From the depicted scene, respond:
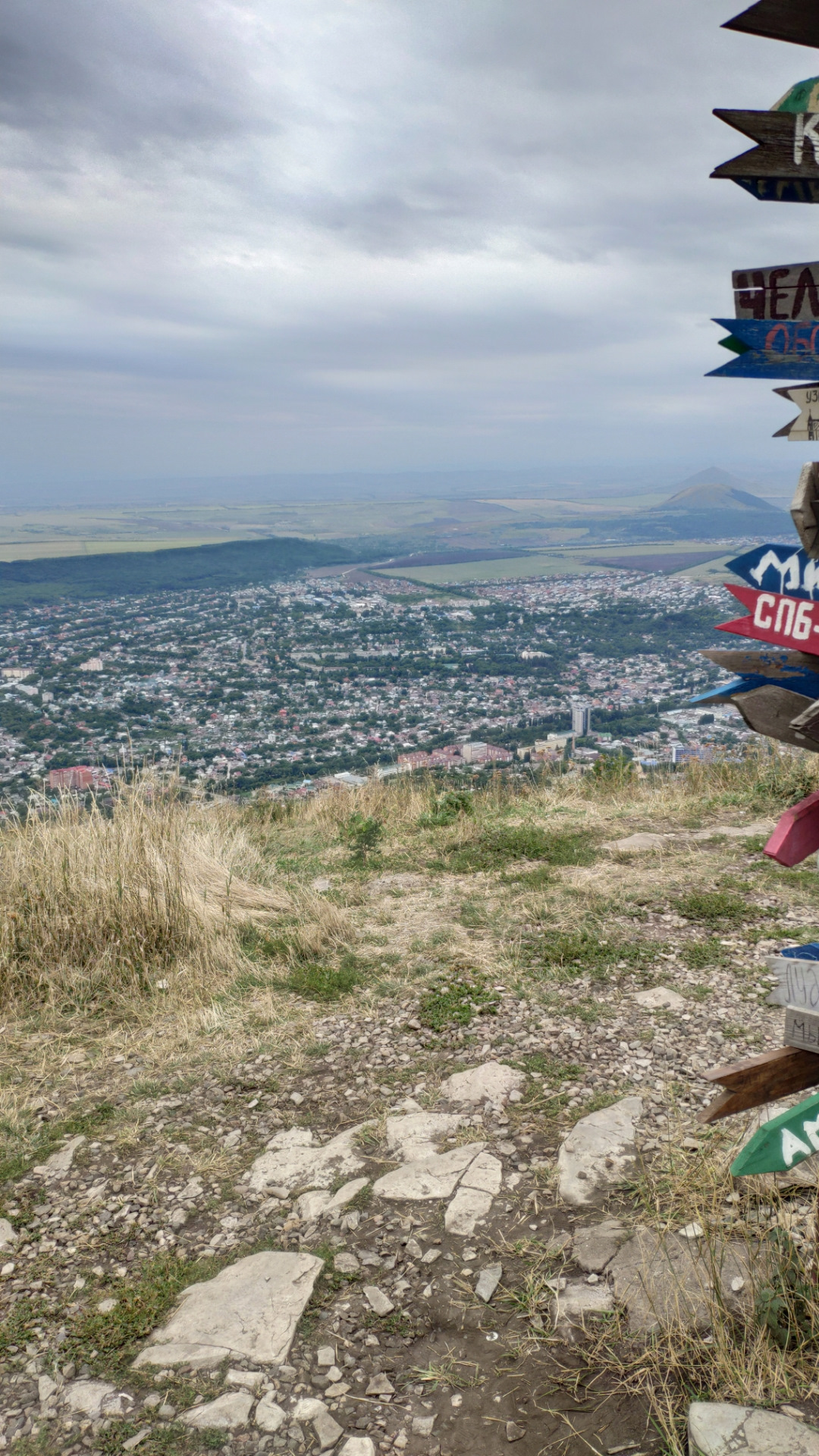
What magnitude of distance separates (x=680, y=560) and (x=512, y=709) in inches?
1179

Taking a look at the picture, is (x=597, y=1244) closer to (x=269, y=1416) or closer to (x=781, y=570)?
(x=269, y=1416)

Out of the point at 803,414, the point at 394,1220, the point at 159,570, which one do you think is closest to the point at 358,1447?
the point at 394,1220

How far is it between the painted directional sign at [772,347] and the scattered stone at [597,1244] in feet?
8.48

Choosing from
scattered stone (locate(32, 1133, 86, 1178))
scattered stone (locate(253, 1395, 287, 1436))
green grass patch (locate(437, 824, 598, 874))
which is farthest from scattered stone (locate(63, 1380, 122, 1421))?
green grass patch (locate(437, 824, 598, 874))

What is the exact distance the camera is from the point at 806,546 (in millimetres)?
1769

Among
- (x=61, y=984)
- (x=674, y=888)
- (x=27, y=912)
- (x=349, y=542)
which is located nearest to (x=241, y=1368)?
(x=61, y=984)

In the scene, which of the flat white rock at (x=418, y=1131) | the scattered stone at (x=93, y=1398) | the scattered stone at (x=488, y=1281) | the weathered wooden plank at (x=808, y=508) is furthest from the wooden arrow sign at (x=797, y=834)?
the scattered stone at (x=93, y=1398)

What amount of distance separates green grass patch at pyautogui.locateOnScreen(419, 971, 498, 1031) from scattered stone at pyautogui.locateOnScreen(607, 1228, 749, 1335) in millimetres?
1500

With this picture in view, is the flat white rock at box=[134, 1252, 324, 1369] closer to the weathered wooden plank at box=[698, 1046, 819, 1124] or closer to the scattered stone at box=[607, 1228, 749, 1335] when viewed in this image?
the scattered stone at box=[607, 1228, 749, 1335]

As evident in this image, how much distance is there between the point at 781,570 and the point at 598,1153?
87.2 inches

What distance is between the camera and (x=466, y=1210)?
8.80 ft

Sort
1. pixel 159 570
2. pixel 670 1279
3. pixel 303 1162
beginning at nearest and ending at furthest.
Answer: pixel 670 1279 → pixel 303 1162 → pixel 159 570

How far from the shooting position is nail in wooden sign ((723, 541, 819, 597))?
1773 millimetres

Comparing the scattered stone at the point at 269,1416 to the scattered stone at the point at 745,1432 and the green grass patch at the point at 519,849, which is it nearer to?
the scattered stone at the point at 745,1432
